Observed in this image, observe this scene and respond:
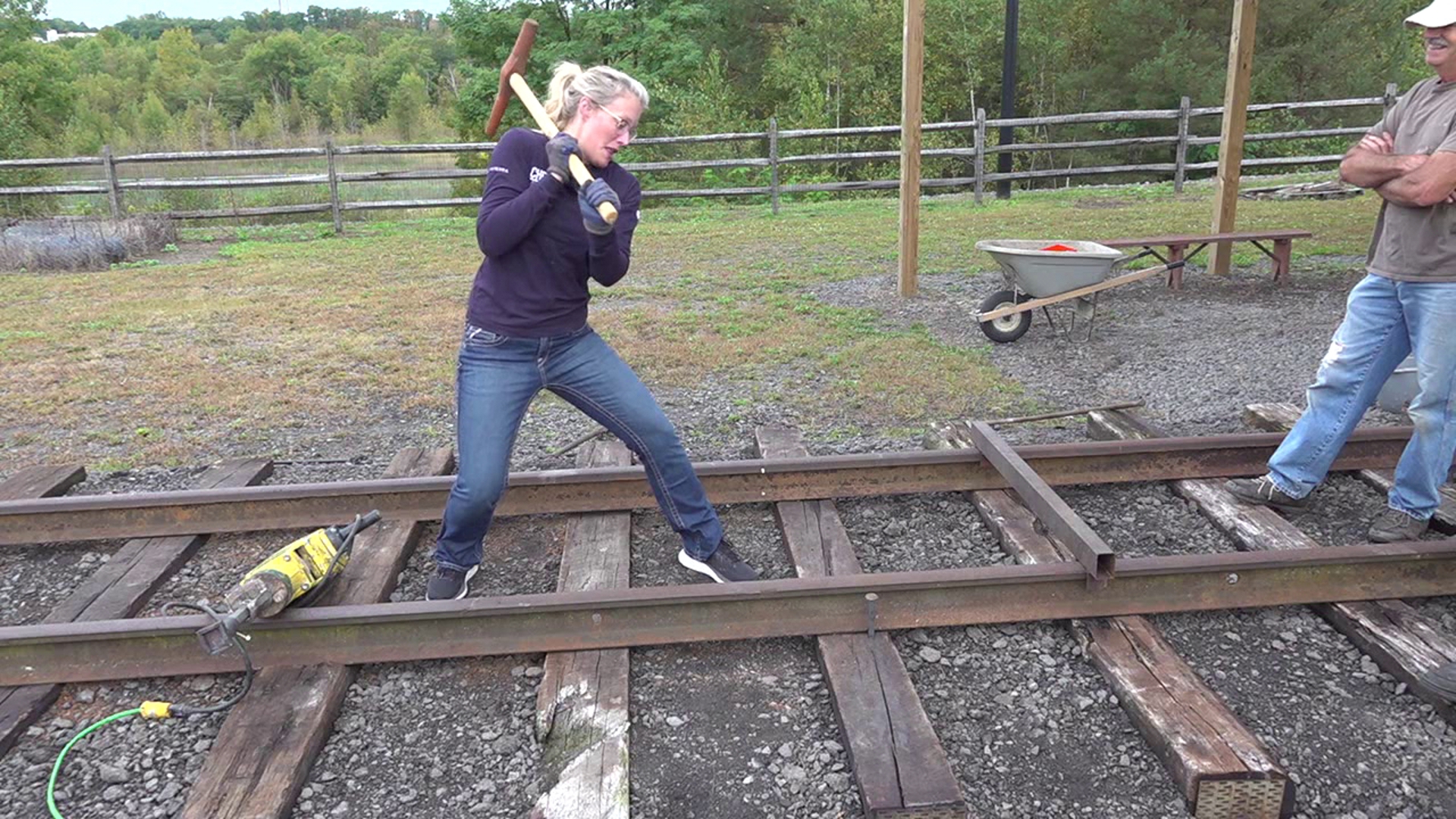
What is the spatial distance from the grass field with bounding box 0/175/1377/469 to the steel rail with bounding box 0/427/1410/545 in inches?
48.2

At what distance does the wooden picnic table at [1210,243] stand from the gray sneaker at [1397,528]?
16.5 feet

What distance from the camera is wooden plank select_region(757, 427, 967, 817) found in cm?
257

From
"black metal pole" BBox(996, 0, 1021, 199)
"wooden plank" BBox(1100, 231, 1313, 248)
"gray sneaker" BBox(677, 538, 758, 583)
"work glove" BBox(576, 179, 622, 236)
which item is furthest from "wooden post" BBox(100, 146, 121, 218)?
"work glove" BBox(576, 179, 622, 236)

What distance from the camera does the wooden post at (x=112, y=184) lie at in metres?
16.3

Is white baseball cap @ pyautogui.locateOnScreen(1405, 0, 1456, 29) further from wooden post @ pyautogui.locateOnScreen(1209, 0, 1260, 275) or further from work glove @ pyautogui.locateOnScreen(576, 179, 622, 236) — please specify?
wooden post @ pyautogui.locateOnScreen(1209, 0, 1260, 275)

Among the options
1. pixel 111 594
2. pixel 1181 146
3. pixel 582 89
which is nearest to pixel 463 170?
pixel 1181 146

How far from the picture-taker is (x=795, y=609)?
3.46 meters

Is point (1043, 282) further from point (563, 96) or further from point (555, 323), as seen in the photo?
point (563, 96)

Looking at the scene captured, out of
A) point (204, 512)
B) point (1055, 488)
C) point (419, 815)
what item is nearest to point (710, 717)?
point (419, 815)

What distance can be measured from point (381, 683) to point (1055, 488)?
3.05m

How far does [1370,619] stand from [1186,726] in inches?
41.8

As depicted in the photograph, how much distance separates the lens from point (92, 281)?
12.3 meters

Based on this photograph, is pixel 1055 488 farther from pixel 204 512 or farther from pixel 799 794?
pixel 204 512

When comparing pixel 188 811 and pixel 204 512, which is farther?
pixel 204 512
